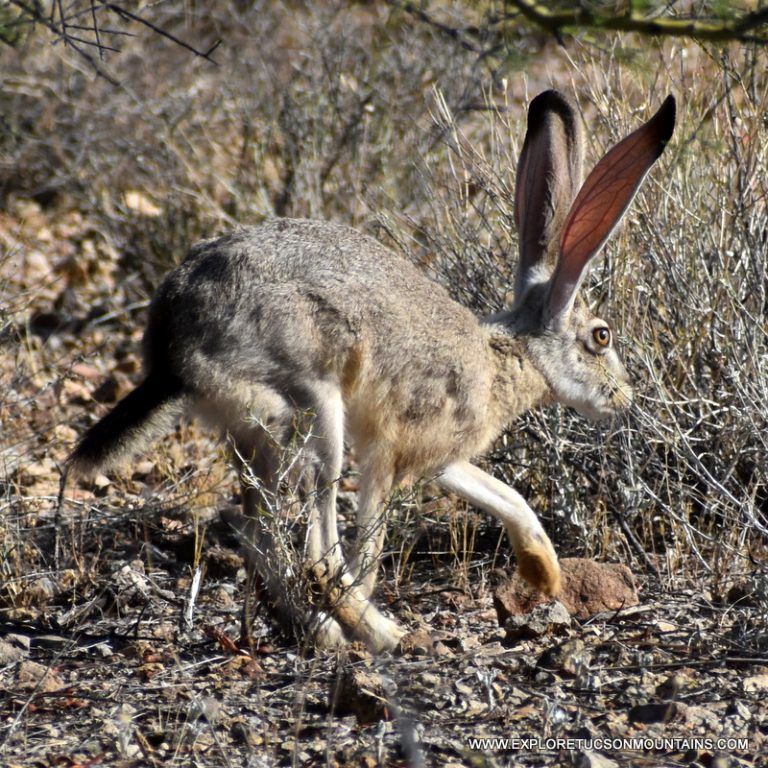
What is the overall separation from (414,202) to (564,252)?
2.19 meters

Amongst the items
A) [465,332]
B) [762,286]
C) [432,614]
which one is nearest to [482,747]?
[432,614]

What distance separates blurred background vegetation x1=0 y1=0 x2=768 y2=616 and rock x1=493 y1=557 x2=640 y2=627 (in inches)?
8.1

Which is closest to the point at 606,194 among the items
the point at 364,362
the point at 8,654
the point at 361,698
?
the point at 364,362

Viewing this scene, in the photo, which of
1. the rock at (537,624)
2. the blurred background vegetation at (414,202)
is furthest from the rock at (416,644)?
the blurred background vegetation at (414,202)

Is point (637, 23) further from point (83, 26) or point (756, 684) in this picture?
point (83, 26)

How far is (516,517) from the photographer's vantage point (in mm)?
4445

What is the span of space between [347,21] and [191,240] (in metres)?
1.77

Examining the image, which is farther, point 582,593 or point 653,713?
point 582,593

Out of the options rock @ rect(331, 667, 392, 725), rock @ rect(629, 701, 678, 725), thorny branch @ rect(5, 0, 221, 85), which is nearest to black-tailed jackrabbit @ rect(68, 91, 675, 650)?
rock @ rect(331, 667, 392, 725)

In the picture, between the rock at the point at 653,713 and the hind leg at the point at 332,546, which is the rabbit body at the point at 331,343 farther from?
the rock at the point at 653,713

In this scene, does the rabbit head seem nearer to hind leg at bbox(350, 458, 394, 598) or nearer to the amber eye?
the amber eye

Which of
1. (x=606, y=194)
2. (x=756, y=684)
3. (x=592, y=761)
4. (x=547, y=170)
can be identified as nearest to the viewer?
(x=592, y=761)

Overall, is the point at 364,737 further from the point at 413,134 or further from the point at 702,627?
the point at 413,134

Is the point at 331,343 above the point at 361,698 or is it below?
above
